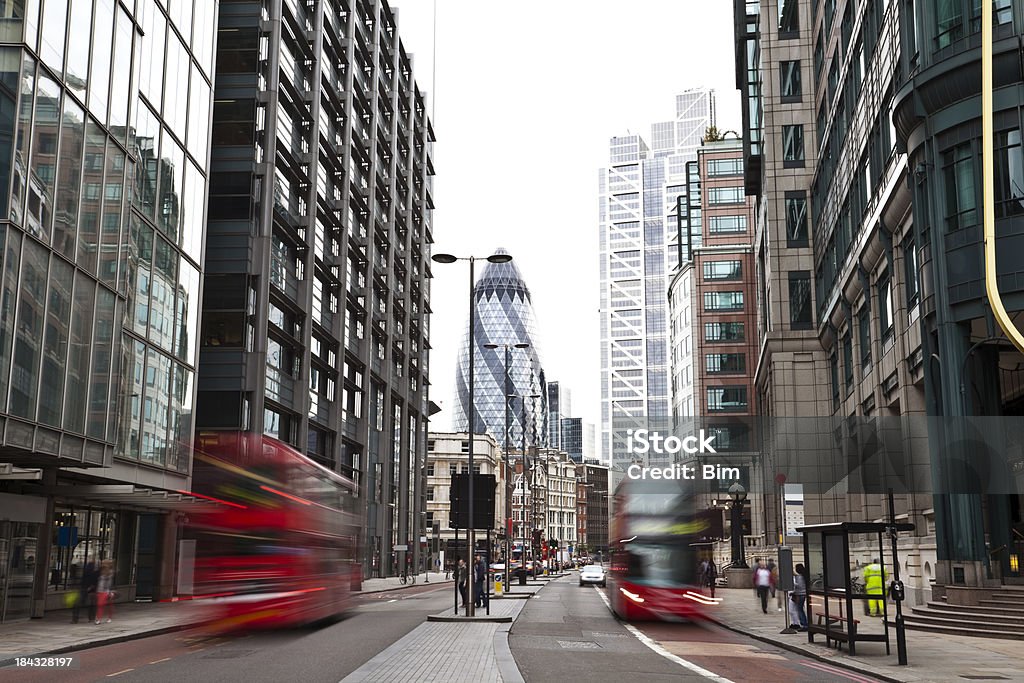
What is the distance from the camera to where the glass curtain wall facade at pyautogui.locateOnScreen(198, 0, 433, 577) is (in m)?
49.2

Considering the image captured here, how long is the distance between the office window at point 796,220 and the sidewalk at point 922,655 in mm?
33017

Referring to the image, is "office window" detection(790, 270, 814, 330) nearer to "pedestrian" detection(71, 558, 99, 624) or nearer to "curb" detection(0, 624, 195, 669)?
"curb" detection(0, 624, 195, 669)

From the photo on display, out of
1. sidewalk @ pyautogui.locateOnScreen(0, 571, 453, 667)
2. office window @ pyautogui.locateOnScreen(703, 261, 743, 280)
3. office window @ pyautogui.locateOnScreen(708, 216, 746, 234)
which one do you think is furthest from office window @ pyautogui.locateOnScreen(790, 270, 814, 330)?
office window @ pyautogui.locateOnScreen(708, 216, 746, 234)

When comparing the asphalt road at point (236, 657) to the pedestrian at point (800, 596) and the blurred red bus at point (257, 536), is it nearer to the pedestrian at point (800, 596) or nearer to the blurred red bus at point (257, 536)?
the blurred red bus at point (257, 536)

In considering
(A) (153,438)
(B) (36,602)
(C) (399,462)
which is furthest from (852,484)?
(C) (399,462)

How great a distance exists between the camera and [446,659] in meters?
16.9

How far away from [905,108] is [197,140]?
26838mm

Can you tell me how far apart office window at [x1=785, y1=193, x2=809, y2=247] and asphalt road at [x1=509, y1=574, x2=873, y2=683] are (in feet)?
113

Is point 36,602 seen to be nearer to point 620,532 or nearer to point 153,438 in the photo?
point 153,438

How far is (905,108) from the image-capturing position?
2944 cm

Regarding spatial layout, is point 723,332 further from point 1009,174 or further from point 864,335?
point 1009,174

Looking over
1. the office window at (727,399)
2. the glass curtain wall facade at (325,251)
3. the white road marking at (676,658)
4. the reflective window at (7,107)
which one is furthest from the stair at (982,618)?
the office window at (727,399)

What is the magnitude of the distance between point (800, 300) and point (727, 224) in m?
48.7

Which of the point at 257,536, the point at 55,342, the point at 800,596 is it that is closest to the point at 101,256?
the point at 55,342
